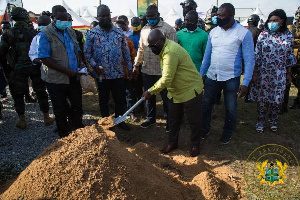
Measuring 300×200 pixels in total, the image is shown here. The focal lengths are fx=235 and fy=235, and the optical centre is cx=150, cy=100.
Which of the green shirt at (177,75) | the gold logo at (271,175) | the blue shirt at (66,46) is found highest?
the blue shirt at (66,46)

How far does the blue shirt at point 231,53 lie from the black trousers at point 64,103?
212cm

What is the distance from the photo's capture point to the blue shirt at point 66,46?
315cm

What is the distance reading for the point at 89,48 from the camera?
3.83 metres

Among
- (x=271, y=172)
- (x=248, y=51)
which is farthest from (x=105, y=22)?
(x=271, y=172)

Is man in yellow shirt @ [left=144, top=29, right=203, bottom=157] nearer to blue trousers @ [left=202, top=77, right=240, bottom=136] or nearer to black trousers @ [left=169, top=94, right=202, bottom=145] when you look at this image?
black trousers @ [left=169, top=94, right=202, bottom=145]

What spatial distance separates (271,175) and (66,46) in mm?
3229

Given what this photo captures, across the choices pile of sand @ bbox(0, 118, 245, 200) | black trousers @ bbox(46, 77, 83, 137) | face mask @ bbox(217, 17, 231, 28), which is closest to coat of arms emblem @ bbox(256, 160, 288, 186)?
pile of sand @ bbox(0, 118, 245, 200)

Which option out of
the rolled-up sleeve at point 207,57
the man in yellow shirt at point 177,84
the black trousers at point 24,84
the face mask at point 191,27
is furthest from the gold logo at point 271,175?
the black trousers at point 24,84

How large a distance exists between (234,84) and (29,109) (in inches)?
184

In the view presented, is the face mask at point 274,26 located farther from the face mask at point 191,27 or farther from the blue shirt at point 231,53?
the face mask at point 191,27

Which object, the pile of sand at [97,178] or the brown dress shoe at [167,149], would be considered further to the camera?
the brown dress shoe at [167,149]

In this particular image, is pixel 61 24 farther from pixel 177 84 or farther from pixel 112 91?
pixel 177 84

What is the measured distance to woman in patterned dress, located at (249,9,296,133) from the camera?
3.65m

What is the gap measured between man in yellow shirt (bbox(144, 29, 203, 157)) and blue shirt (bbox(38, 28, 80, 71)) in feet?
4.10
